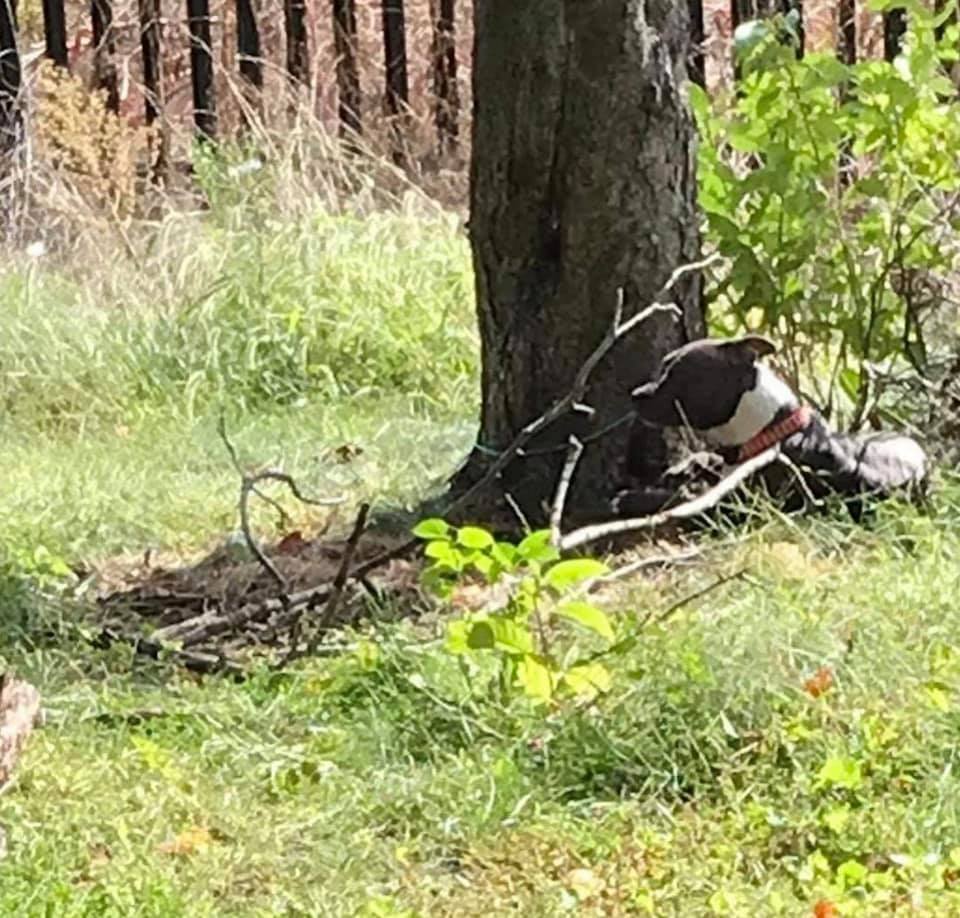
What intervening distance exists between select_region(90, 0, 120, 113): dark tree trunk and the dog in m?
5.96

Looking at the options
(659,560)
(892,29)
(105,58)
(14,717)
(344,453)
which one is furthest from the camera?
(105,58)

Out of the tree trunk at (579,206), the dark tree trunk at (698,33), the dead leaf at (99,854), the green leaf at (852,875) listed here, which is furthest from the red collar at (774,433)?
the dark tree trunk at (698,33)

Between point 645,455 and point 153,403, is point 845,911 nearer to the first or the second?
point 645,455

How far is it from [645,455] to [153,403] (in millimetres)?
2267

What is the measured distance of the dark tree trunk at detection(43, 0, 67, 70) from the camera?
10.4 meters

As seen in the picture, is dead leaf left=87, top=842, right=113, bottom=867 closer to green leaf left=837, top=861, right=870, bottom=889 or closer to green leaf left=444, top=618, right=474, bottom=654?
green leaf left=444, top=618, right=474, bottom=654

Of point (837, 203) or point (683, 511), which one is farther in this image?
point (837, 203)

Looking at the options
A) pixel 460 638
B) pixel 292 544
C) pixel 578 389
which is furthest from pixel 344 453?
pixel 460 638

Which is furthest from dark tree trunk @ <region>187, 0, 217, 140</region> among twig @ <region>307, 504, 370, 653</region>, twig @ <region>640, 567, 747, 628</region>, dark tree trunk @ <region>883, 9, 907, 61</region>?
twig @ <region>640, 567, 747, 628</region>

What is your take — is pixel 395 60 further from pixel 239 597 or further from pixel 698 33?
pixel 239 597

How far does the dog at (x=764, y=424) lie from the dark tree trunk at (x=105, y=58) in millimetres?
5958

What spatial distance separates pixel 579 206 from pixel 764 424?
622mm

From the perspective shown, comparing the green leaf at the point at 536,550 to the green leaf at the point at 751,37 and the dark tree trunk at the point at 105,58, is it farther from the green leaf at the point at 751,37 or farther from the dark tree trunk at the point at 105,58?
the dark tree trunk at the point at 105,58

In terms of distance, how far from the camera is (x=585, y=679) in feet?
11.2
